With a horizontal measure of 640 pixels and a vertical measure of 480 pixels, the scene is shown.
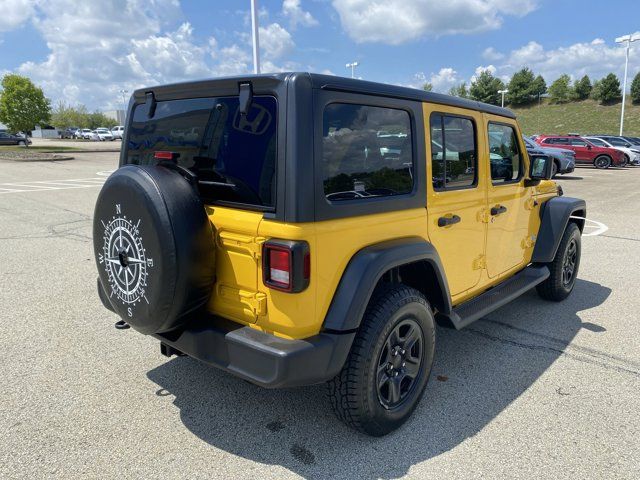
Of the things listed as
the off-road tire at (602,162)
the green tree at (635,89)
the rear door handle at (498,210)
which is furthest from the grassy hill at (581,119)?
the rear door handle at (498,210)

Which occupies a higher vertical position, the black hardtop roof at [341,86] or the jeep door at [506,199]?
the black hardtop roof at [341,86]

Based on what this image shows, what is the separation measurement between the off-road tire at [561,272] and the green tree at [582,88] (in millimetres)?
73993

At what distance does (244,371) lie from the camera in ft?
7.57

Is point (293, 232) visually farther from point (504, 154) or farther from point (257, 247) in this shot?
point (504, 154)

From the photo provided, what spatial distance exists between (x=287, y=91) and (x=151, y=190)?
0.81m

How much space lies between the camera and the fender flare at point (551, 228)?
14.4 ft

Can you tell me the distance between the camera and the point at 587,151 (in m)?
23.4

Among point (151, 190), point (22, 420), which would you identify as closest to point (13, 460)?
point (22, 420)

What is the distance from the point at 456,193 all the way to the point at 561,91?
78629mm

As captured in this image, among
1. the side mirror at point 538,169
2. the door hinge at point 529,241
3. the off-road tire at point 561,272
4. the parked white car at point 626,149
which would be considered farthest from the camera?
the parked white car at point 626,149

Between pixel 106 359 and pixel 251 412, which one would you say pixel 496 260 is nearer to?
pixel 251 412

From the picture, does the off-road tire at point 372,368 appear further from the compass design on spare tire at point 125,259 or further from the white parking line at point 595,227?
the white parking line at point 595,227

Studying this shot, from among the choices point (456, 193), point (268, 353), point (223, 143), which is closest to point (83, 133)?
point (223, 143)

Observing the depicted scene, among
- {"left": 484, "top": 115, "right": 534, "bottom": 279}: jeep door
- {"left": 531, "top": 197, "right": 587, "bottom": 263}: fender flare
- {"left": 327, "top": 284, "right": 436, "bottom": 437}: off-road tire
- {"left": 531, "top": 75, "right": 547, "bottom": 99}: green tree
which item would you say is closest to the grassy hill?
{"left": 531, "top": 75, "right": 547, "bottom": 99}: green tree
